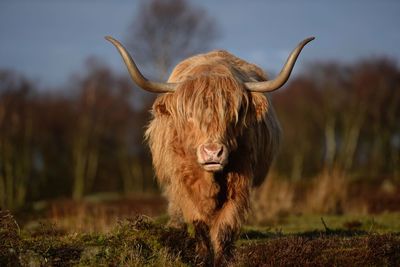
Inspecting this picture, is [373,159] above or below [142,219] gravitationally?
below

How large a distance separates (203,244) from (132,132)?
30.9 meters

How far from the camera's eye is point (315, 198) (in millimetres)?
13719

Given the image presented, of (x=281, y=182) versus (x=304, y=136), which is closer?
(x=281, y=182)

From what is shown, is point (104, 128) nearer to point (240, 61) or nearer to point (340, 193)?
point (340, 193)

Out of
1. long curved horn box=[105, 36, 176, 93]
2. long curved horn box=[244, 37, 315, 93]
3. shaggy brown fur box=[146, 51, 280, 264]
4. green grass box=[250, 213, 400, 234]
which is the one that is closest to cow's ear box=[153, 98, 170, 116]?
shaggy brown fur box=[146, 51, 280, 264]

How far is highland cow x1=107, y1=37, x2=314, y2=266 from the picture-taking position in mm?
5926

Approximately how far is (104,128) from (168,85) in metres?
29.1

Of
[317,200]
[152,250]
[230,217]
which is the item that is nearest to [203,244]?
[230,217]

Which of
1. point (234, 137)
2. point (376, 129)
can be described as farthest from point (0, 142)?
point (234, 137)

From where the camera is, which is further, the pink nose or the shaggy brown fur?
the shaggy brown fur

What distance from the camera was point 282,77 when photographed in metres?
6.23

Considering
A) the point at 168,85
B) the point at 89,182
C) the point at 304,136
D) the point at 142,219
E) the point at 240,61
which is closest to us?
the point at 142,219

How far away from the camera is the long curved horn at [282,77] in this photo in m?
6.01

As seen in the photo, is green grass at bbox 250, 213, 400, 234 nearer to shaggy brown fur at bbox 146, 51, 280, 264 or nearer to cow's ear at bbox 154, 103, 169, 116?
shaggy brown fur at bbox 146, 51, 280, 264
